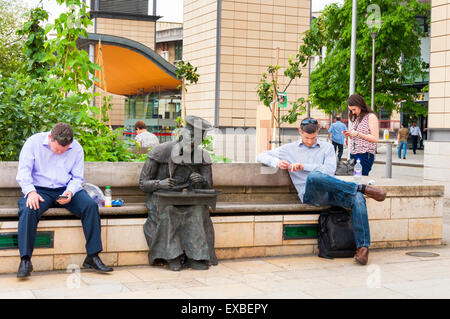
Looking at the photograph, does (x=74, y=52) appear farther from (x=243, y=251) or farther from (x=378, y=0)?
(x=378, y=0)

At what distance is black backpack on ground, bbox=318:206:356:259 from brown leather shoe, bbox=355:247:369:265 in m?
0.29

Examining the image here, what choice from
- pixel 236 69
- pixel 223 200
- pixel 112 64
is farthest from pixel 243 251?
→ pixel 112 64

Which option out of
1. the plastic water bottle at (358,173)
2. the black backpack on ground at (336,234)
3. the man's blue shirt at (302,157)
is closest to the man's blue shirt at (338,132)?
the plastic water bottle at (358,173)

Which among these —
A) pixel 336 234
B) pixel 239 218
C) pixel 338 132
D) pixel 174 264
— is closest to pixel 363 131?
pixel 336 234

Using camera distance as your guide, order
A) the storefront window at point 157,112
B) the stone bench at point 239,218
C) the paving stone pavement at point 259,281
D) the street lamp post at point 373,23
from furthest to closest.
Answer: the street lamp post at point 373,23 < the storefront window at point 157,112 < the stone bench at point 239,218 < the paving stone pavement at point 259,281

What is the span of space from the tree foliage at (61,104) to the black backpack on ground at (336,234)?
297cm

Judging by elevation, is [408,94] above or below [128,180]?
above

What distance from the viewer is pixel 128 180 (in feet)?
23.0

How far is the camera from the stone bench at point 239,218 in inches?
248

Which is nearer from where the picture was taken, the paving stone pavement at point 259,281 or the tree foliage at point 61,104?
the paving stone pavement at point 259,281

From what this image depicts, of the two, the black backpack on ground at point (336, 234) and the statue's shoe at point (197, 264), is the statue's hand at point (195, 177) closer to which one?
the statue's shoe at point (197, 264)

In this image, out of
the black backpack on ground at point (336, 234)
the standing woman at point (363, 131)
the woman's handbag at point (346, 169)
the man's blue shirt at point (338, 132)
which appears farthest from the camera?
the man's blue shirt at point (338, 132)

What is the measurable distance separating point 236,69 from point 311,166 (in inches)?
790

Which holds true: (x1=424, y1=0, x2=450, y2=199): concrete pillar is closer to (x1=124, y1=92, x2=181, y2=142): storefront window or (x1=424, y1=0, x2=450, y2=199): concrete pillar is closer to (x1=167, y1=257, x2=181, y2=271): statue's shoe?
(x1=167, y1=257, x2=181, y2=271): statue's shoe
